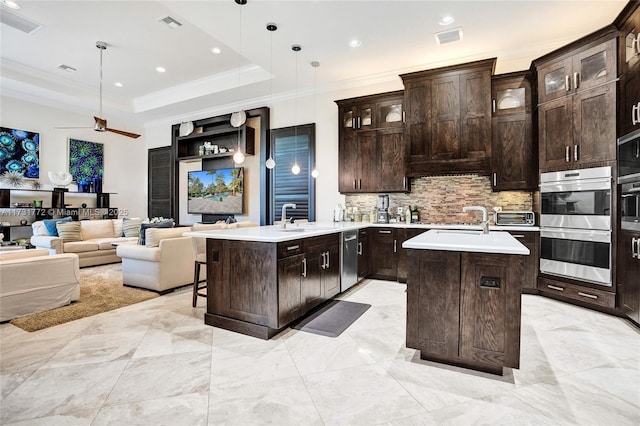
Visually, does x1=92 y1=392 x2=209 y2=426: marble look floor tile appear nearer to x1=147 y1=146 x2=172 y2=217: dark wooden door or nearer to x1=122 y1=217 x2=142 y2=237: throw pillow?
x1=122 y1=217 x2=142 y2=237: throw pillow

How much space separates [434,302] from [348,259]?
2.04 metres

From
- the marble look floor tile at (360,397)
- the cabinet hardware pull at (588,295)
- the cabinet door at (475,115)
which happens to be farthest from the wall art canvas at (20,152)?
the cabinet hardware pull at (588,295)

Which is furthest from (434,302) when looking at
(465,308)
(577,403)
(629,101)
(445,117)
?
(445,117)

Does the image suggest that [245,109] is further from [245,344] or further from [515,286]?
[515,286]

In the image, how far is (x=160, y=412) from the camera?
5.93ft

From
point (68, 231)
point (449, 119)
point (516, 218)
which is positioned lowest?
point (68, 231)

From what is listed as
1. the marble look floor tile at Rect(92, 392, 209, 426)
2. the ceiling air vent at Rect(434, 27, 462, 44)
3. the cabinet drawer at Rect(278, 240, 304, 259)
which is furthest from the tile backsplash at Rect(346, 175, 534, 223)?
the marble look floor tile at Rect(92, 392, 209, 426)

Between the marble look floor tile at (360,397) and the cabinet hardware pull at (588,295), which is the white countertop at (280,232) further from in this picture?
the marble look floor tile at (360,397)

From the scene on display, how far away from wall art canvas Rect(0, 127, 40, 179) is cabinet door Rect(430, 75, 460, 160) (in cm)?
808

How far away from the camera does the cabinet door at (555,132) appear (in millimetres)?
3836

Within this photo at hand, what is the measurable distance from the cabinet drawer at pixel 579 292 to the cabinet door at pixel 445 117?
207 centimetres

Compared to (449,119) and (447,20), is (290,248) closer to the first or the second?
(449,119)

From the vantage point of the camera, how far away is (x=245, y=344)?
8.96ft

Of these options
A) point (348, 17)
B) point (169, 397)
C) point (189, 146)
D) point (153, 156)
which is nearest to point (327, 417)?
point (169, 397)
